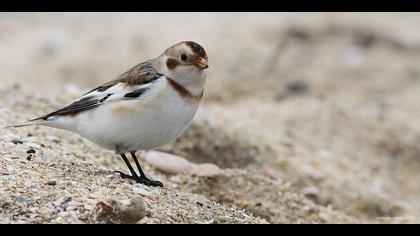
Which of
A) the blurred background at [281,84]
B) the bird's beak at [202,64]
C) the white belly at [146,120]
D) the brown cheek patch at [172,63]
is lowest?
the white belly at [146,120]

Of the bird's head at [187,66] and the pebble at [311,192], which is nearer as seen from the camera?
the bird's head at [187,66]

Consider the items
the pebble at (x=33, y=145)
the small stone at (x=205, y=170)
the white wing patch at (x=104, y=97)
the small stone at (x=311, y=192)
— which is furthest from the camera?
the small stone at (x=311, y=192)

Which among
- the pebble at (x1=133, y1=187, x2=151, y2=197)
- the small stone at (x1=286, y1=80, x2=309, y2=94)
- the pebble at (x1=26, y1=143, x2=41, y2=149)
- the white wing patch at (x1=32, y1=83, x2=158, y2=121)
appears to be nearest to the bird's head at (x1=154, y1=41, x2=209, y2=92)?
the white wing patch at (x1=32, y1=83, x2=158, y2=121)

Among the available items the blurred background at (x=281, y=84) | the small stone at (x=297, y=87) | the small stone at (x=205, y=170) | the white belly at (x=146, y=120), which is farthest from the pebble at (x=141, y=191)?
the small stone at (x=297, y=87)

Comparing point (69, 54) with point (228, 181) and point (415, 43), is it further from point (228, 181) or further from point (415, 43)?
point (228, 181)

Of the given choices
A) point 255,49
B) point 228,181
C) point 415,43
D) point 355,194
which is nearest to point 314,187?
point 355,194

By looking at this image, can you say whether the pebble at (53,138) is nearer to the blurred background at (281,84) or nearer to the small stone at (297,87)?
the blurred background at (281,84)

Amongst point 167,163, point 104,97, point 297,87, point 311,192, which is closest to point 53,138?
point 167,163
